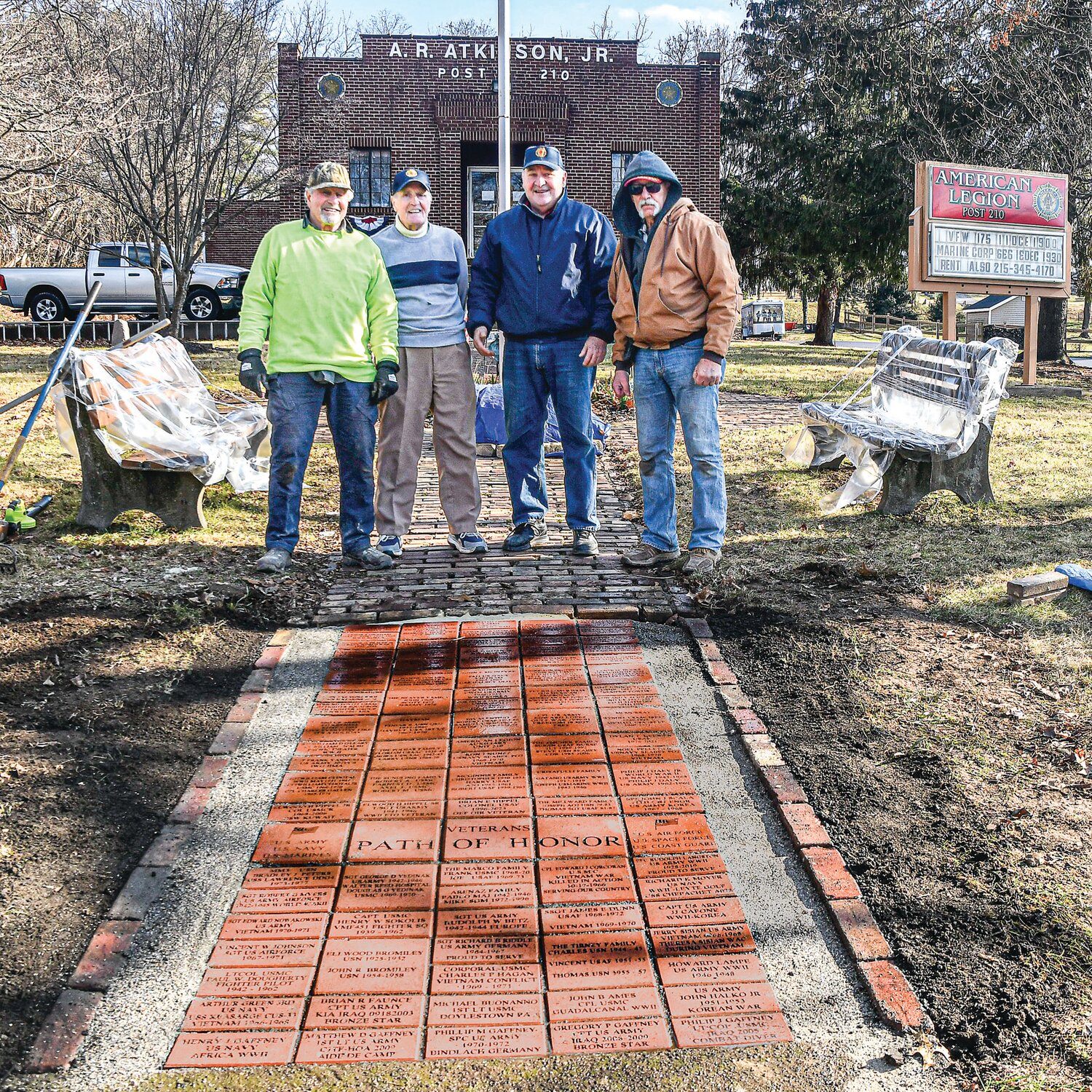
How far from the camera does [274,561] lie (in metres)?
6.02

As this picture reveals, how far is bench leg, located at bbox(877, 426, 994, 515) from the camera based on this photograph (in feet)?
23.8

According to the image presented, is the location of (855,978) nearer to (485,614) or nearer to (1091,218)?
(485,614)

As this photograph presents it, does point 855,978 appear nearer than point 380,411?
Yes

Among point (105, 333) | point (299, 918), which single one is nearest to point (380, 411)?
point (299, 918)

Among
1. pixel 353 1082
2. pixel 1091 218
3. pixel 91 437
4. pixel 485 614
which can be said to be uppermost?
pixel 1091 218

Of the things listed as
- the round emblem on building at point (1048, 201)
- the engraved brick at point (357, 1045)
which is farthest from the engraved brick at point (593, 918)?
the round emblem on building at point (1048, 201)

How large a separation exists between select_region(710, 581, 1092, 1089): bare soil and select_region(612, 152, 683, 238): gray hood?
2089 mm

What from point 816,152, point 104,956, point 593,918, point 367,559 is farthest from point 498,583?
point 816,152

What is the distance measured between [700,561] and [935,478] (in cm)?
222

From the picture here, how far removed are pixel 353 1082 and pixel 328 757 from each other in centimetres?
162

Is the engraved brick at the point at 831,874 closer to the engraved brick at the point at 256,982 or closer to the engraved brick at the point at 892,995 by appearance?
the engraved brick at the point at 892,995

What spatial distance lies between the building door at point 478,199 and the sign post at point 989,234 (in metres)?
12.8

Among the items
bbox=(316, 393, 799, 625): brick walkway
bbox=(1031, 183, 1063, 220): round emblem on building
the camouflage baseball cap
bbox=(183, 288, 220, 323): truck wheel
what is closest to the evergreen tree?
bbox=(1031, 183, 1063, 220): round emblem on building

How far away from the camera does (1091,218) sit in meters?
18.6
